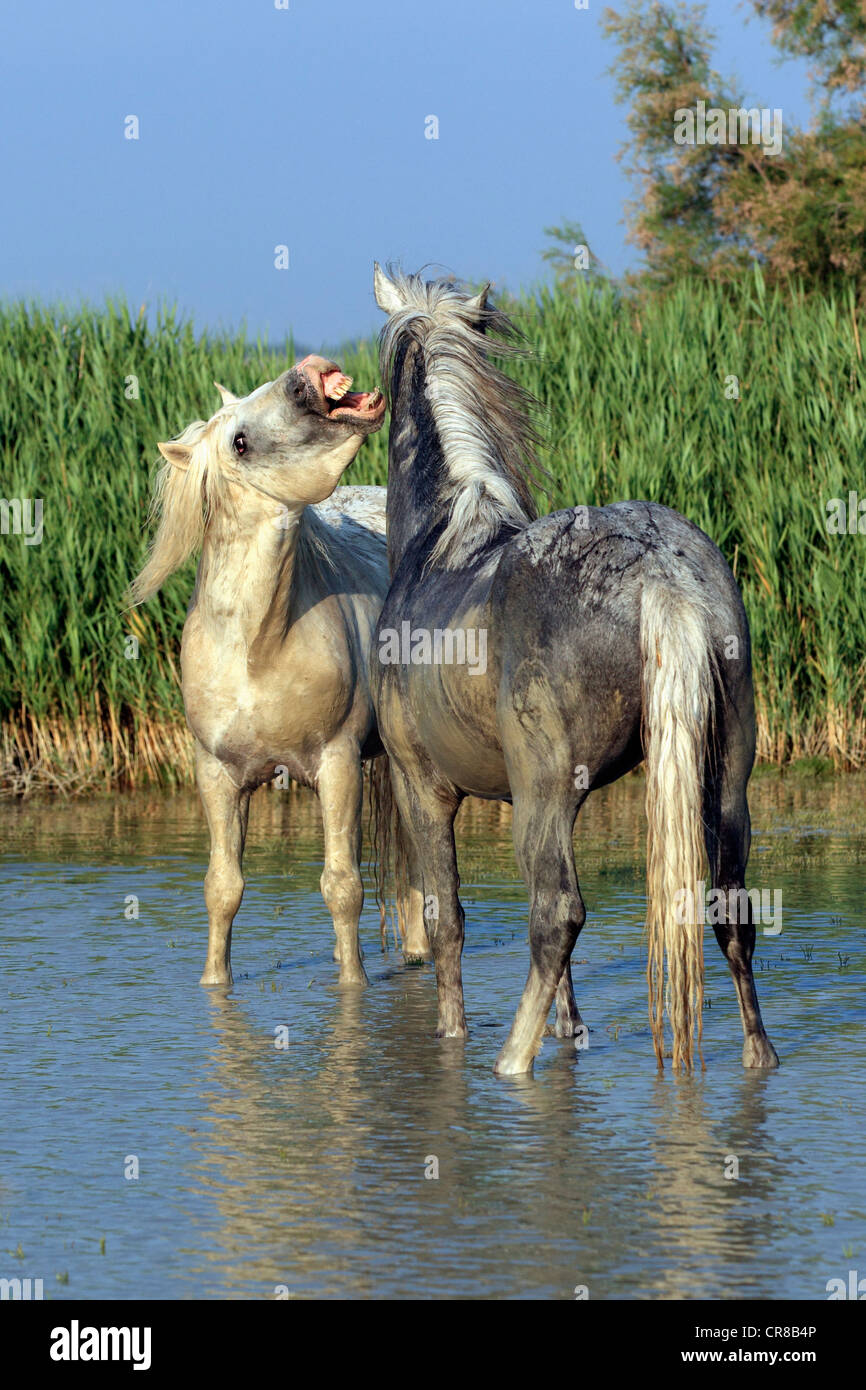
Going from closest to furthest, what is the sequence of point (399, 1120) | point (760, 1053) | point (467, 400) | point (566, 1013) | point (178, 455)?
point (399, 1120) → point (760, 1053) → point (566, 1013) → point (467, 400) → point (178, 455)

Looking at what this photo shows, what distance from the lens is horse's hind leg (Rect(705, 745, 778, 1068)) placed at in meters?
5.49

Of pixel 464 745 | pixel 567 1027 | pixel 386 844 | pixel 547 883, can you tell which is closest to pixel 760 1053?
pixel 567 1027

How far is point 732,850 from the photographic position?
5508mm

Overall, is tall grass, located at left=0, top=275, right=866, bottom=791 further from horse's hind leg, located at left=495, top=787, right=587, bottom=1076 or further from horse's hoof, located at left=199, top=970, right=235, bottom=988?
horse's hind leg, located at left=495, top=787, right=587, bottom=1076

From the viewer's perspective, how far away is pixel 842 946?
25.4 ft

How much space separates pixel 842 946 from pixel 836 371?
24.4 ft

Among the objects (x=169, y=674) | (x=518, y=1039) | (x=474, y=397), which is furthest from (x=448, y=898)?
(x=169, y=674)

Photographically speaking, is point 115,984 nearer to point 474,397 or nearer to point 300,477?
point 300,477

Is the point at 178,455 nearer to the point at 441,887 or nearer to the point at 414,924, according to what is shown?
the point at 441,887

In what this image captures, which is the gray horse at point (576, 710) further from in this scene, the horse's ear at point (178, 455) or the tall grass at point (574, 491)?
the tall grass at point (574, 491)

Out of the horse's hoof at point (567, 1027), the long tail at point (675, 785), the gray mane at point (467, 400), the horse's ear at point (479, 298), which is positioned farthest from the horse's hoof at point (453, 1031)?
the horse's ear at point (479, 298)

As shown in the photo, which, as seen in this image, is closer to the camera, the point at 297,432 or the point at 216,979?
the point at 297,432

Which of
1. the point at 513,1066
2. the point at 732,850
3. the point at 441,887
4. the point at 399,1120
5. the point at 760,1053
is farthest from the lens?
the point at 441,887

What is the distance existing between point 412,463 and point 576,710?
1.67 m
